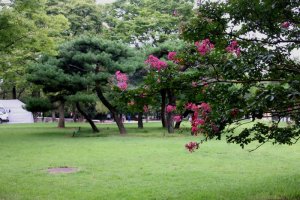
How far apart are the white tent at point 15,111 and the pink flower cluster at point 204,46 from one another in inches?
1456

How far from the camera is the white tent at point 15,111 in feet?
129

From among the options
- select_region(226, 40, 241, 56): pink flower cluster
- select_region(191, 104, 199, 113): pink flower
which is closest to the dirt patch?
select_region(191, 104, 199, 113): pink flower

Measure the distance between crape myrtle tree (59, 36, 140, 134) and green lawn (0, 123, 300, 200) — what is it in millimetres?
5712

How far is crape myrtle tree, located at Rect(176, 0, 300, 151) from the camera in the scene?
399 cm

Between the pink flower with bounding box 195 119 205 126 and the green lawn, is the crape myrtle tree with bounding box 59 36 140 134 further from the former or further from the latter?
the pink flower with bounding box 195 119 205 126

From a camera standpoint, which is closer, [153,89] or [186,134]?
[153,89]

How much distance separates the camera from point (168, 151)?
1256cm

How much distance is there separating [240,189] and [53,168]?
15.6 ft

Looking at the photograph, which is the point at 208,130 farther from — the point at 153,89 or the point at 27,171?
the point at 27,171

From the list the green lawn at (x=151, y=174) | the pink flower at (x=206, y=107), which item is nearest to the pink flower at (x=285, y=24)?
the pink flower at (x=206, y=107)

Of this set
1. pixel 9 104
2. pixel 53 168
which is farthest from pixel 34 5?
pixel 9 104

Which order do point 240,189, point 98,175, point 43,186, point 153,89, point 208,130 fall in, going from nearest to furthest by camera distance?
point 208,130 → point 153,89 → point 240,189 → point 43,186 → point 98,175

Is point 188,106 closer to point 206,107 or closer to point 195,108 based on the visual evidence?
point 195,108

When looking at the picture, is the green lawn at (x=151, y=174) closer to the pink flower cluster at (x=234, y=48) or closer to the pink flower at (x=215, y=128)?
the pink flower at (x=215, y=128)
